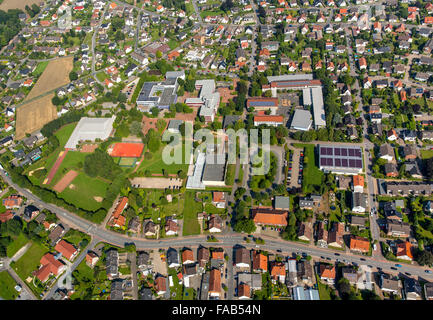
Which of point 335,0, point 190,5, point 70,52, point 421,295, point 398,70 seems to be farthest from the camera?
point 190,5

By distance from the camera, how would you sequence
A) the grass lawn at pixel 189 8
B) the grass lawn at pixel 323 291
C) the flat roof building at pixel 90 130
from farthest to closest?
the grass lawn at pixel 189 8
the flat roof building at pixel 90 130
the grass lawn at pixel 323 291

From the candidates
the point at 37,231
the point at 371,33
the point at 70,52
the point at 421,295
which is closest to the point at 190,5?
the point at 70,52

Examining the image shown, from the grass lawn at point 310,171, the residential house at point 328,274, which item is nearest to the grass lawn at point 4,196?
the grass lawn at point 310,171

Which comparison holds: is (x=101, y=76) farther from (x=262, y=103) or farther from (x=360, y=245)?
(x=360, y=245)

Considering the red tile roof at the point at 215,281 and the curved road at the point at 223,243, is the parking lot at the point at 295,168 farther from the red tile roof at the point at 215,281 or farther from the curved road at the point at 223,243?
the red tile roof at the point at 215,281

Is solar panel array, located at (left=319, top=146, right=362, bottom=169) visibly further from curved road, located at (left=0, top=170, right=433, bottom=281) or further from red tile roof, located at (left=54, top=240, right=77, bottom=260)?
red tile roof, located at (left=54, top=240, right=77, bottom=260)

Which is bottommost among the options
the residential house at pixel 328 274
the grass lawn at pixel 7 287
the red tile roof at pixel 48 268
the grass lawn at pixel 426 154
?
the residential house at pixel 328 274

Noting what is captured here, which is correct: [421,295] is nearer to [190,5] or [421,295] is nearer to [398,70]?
[398,70]
